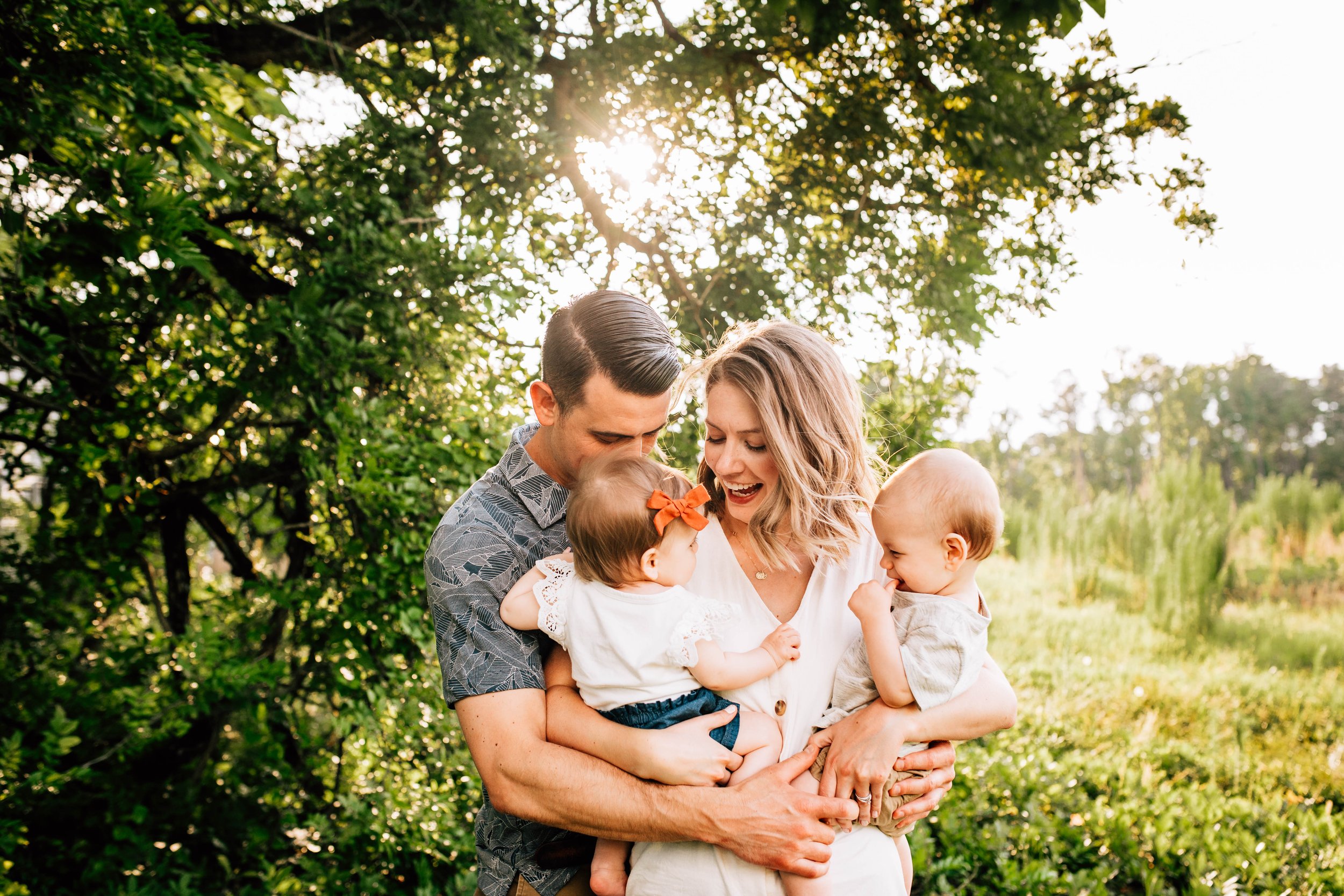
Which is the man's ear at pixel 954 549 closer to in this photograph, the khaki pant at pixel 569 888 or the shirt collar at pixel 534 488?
the shirt collar at pixel 534 488

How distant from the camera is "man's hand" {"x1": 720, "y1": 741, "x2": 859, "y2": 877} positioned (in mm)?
1540

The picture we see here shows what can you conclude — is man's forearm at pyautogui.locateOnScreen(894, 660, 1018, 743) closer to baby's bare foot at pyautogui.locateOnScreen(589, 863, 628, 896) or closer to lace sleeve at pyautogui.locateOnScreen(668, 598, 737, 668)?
lace sleeve at pyautogui.locateOnScreen(668, 598, 737, 668)

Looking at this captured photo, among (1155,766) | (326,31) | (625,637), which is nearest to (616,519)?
(625,637)

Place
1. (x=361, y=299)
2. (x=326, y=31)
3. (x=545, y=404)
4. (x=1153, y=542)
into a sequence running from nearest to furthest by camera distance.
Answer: (x=545, y=404)
(x=361, y=299)
(x=326, y=31)
(x=1153, y=542)

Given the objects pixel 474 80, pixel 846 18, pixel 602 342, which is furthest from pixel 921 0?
pixel 602 342

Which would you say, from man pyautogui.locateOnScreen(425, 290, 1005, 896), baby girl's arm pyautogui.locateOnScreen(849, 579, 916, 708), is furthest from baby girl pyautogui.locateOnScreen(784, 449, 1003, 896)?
man pyautogui.locateOnScreen(425, 290, 1005, 896)

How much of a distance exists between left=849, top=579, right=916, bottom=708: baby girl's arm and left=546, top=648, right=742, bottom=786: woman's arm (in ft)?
1.10

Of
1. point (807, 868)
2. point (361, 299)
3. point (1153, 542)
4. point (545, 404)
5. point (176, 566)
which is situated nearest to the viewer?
point (807, 868)

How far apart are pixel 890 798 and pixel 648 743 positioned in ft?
1.90

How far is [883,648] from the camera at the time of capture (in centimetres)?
164

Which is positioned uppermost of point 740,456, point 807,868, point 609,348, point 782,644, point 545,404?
point 609,348

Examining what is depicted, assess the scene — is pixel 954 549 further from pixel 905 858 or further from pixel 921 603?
pixel 905 858

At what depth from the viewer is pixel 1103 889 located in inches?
121

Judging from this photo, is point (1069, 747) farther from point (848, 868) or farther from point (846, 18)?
point (846, 18)
